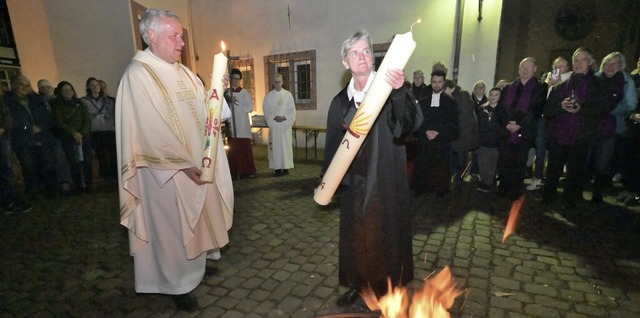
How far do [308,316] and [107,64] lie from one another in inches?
347

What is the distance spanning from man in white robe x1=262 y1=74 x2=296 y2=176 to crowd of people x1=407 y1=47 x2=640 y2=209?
3042mm

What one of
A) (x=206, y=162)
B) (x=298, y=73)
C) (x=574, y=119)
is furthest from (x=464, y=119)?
(x=298, y=73)

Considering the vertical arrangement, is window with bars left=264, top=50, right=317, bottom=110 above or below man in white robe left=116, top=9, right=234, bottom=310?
above

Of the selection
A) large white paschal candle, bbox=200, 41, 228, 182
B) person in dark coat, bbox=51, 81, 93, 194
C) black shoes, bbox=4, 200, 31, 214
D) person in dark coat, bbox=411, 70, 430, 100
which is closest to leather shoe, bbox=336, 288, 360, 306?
large white paschal candle, bbox=200, 41, 228, 182

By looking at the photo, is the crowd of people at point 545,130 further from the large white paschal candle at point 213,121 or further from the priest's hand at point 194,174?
the priest's hand at point 194,174

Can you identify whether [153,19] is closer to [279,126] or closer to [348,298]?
[348,298]

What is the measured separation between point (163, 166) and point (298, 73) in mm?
8966

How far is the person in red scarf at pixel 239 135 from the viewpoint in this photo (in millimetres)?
7426

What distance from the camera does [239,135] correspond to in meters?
7.59

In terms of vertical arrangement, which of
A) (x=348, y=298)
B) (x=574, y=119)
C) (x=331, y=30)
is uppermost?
(x=331, y=30)

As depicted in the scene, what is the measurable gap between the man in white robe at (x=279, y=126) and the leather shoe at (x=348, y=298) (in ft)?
16.7

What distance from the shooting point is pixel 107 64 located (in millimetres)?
8586

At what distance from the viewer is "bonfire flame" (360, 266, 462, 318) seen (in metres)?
2.17

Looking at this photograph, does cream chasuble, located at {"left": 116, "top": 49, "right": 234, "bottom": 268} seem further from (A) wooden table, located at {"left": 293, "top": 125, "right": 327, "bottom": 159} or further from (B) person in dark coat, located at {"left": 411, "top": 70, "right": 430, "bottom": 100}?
(A) wooden table, located at {"left": 293, "top": 125, "right": 327, "bottom": 159}
